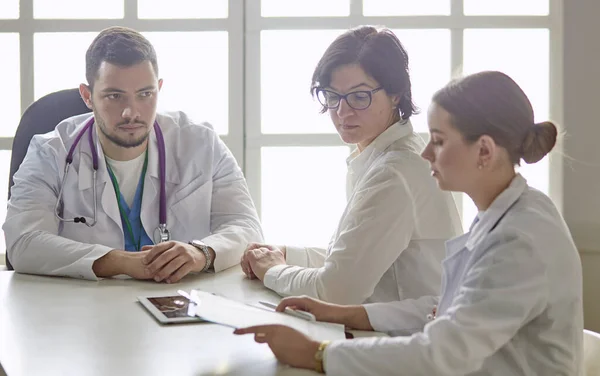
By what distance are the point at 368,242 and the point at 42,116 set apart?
4.85 feet

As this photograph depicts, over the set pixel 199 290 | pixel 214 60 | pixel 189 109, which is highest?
pixel 214 60

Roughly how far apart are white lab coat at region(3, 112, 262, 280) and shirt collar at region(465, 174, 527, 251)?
3.35 feet

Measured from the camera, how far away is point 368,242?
1.63m

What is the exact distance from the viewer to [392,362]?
3.72ft

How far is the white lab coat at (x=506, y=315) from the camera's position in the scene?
1119mm

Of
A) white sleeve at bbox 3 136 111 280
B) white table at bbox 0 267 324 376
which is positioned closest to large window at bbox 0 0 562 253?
white sleeve at bbox 3 136 111 280

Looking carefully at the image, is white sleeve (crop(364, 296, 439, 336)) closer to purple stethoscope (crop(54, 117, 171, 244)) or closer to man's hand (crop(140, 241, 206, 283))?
man's hand (crop(140, 241, 206, 283))

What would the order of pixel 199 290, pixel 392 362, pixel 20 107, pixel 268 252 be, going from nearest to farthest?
pixel 392 362 < pixel 199 290 < pixel 268 252 < pixel 20 107

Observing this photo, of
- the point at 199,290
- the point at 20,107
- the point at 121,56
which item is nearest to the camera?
the point at 199,290

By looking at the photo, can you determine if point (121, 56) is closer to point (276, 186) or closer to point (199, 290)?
point (199, 290)

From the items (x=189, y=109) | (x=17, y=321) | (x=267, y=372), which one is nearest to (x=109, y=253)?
(x=17, y=321)

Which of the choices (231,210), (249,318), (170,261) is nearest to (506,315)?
(249,318)

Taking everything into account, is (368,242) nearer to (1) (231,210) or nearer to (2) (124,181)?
(1) (231,210)

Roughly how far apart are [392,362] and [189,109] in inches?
94.2
